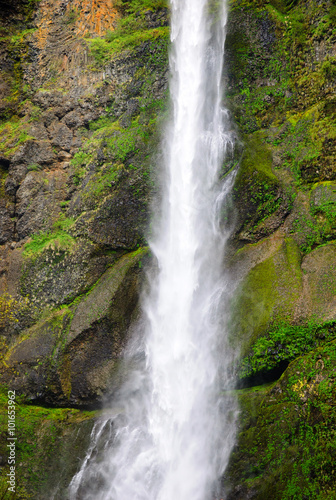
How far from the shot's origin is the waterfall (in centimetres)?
755

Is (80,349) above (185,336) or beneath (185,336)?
above

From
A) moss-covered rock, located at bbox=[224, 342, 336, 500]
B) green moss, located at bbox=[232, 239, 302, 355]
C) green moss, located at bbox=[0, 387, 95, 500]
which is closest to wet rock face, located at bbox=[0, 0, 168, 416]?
green moss, located at bbox=[0, 387, 95, 500]

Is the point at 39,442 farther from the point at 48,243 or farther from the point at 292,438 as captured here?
the point at 292,438

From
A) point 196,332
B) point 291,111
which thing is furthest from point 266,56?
point 196,332

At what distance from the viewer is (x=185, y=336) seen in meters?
9.22

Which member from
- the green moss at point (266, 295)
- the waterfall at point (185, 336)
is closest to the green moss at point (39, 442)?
the waterfall at point (185, 336)

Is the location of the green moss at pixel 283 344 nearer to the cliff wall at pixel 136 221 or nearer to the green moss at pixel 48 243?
the cliff wall at pixel 136 221

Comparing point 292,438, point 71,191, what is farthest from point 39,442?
point 71,191

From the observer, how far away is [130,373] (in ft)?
30.7

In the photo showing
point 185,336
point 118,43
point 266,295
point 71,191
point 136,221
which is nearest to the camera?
point 266,295

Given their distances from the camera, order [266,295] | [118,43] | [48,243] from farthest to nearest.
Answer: [118,43]
[48,243]
[266,295]

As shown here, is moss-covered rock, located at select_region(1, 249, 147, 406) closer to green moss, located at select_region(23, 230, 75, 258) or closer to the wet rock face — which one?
the wet rock face

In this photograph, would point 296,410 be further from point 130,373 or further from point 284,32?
point 284,32

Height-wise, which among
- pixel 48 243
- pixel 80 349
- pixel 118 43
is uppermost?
pixel 118 43
